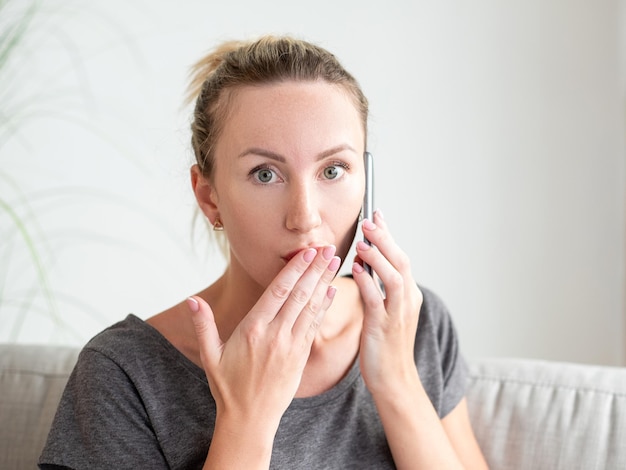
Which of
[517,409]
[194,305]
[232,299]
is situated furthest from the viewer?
[517,409]

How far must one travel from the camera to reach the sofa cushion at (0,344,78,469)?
1521 millimetres

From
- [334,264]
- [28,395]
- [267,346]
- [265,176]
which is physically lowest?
[28,395]

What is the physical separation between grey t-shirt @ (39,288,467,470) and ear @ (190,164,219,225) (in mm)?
216

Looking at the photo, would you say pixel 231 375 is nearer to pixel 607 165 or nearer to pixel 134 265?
pixel 134 265

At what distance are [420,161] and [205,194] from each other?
4.66 feet

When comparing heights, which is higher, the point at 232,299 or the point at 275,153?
the point at 275,153

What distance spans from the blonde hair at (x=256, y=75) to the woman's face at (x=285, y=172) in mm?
20

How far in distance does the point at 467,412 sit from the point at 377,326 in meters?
0.37

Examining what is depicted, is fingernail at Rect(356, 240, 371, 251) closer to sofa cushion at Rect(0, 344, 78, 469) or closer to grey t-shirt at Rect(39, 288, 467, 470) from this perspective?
grey t-shirt at Rect(39, 288, 467, 470)

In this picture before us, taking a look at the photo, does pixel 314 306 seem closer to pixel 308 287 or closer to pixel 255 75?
pixel 308 287

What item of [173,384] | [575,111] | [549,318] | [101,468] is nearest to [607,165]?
[575,111]

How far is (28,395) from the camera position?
1.57 m

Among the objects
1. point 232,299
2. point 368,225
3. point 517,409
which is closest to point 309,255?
point 368,225

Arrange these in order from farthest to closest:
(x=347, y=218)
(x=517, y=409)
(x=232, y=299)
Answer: (x=517, y=409), (x=232, y=299), (x=347, y=218)
